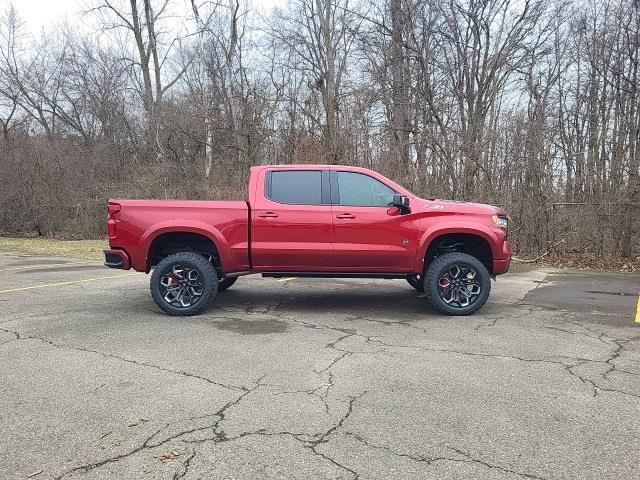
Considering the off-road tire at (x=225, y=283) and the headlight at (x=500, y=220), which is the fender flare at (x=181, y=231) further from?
the headlight at (x=500, y=220)

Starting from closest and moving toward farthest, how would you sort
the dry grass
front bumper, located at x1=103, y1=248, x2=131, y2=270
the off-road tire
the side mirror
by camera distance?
the side mirror → front bumper, located at x1=103, y1=248, x2=131, y2=270 → the off-road tire → the dry grass

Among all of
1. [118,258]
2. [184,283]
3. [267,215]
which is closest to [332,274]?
[267,215]

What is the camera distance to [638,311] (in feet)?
24.8

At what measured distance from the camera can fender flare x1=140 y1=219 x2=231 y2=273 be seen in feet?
22.8

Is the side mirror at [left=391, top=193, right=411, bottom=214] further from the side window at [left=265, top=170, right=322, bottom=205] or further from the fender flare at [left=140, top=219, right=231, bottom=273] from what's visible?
the fender flare at [left=140, top=219, right=231, bottom=273]

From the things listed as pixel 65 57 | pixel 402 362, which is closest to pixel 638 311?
pixel 402 362

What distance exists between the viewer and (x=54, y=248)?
61.4 ft

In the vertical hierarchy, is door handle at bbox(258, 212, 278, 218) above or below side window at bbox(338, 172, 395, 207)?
below

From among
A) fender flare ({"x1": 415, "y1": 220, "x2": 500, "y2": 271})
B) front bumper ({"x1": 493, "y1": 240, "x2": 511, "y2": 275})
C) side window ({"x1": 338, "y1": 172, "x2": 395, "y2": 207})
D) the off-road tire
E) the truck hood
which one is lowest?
the off-road tire

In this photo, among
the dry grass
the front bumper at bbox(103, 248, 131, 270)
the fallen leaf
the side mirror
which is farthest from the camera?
the dry grass

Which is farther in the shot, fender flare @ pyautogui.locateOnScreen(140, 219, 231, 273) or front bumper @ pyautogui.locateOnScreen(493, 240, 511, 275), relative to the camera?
front bumper @ pyautogui.locateOnScreen(493, 240, 511, 275)

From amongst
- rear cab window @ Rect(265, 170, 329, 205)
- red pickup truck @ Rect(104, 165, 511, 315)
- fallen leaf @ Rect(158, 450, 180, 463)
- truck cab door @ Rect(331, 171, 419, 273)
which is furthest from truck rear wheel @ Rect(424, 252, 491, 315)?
fallen leaf @ Rect(158, 450, 180, 463)

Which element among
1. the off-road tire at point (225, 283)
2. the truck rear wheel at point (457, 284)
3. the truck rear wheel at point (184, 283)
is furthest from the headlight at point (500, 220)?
the off-road tire at point (225, 283)

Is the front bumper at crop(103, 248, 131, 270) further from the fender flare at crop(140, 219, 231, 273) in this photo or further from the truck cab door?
the truck cab door
